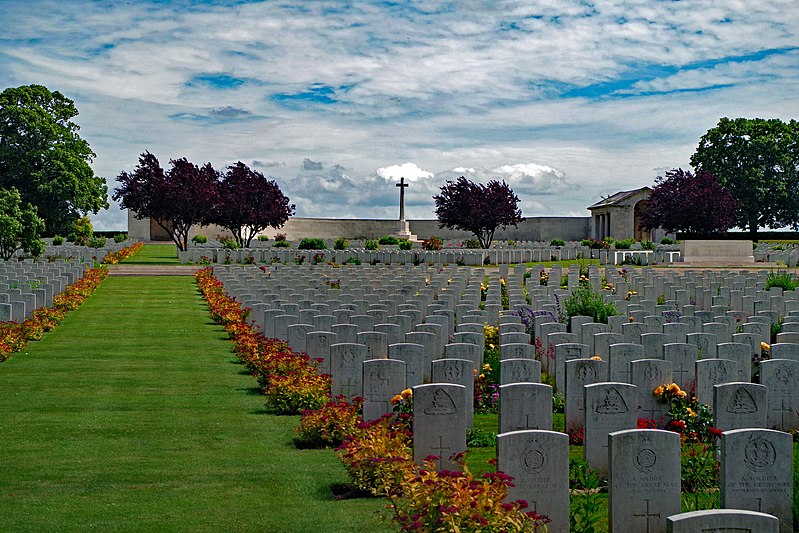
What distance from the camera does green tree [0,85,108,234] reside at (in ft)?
186

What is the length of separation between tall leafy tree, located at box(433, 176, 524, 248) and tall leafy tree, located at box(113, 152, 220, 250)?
1494 cm

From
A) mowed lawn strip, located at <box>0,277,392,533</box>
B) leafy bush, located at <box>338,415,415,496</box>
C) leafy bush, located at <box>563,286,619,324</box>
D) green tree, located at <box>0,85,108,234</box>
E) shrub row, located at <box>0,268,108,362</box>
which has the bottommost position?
mowed lawn strip, located at <box>0,277,392,533</box>

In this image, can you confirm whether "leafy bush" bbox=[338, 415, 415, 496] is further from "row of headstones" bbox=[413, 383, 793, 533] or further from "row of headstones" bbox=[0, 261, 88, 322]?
"row of headstones" bbox=[0, 261, 88, 322]

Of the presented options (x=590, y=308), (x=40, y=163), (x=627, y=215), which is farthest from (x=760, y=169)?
(x=590, y=308)

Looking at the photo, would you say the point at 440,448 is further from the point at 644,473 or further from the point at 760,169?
the point at 760,169

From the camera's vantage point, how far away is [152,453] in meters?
8.85

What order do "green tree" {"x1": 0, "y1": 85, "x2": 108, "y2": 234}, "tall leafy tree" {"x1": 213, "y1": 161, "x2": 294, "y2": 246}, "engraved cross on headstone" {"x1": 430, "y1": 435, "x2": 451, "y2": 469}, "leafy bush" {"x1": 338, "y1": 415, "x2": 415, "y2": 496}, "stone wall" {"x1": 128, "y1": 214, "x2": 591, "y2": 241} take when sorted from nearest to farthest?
"leafy bush" {"x1": 338, "y1": 415, "x2": 415, "y2": 496} → "engraved cross on headstone" {"x1": 430, "y1": 435, "x2": 451, "y2": 469} → "tall leafy tree" {"x1": 213, "y1": 161, "x2": 294, "y2": 246} → "green tree" {"x1": 0, "y1": 85, "x2": 108, "y2": 234} → "stone wall" {"x1": 128, "y1": 214, "x2": 591, "y2": 241}

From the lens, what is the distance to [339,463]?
338 inches

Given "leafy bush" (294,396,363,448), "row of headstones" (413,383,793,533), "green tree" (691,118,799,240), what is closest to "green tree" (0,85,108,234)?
"green tree" (691,118,799,240)

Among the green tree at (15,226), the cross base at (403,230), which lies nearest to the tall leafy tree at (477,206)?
the cross base at (403,230)

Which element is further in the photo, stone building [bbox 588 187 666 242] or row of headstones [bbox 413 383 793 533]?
stone building [bbox 588 187 666 242]

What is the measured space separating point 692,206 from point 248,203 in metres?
27.0

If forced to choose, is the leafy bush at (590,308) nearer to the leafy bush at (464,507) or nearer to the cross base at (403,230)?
the leafy bush at (464,507)

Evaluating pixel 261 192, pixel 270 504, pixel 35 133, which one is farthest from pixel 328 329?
pixel 35 133
